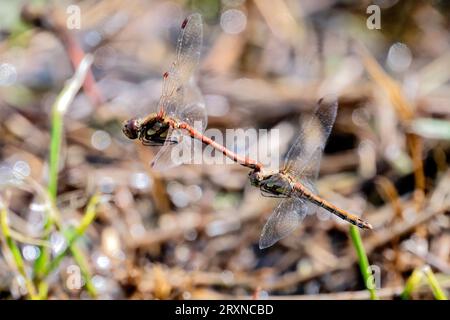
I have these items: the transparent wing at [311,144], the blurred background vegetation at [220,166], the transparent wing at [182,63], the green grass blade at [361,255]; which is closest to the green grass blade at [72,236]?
the blurred background vegetation at [220,166]

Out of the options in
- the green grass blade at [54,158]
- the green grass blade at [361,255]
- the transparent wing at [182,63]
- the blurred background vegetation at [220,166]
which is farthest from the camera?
the blurred background vegetation at [220,166]

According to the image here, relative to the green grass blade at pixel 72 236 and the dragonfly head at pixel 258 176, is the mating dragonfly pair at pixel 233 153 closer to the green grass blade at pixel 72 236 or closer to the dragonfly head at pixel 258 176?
the dragonfly head at pixel 258 176

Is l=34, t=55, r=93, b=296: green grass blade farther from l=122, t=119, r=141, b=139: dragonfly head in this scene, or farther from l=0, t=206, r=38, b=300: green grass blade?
l=122, t=119, r=141, b=139: dragonfly head

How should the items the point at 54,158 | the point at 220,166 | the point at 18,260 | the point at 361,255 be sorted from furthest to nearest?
the point at 220,166
the point at 54,158
the point at 18,260
the point at 361,255

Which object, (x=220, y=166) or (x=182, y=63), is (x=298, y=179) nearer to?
(x=182, y=63)

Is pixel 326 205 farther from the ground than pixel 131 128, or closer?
closer

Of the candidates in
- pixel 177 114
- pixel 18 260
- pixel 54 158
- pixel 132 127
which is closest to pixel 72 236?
pixel 18 260

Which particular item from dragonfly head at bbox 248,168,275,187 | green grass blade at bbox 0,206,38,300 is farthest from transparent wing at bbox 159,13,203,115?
green grass blade at bbox 0,206,38,300
